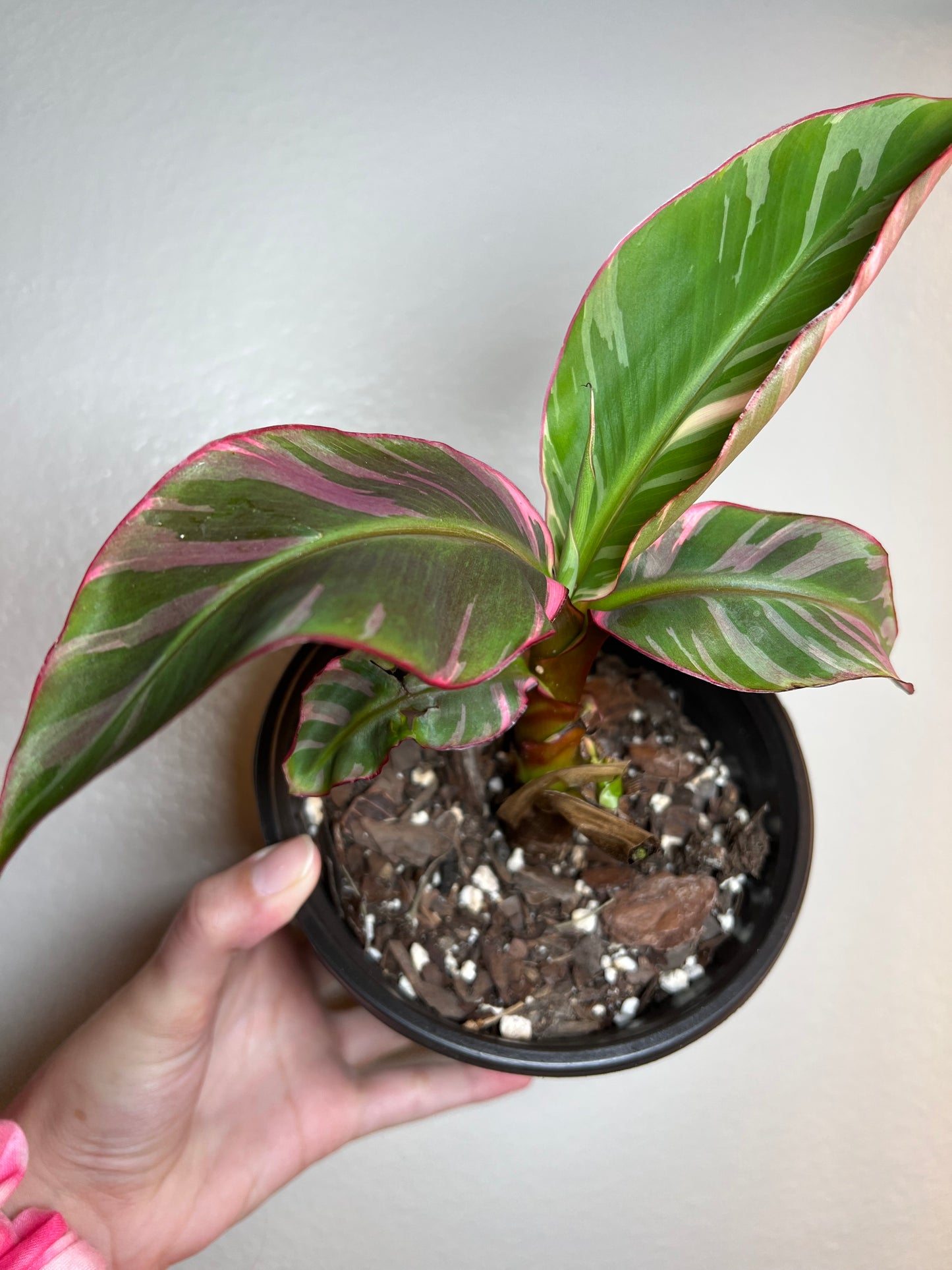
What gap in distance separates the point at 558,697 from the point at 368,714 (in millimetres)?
102

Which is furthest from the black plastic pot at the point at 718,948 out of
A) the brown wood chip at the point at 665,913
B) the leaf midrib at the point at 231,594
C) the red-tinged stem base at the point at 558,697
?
the leaf midrib at the point at 231,594

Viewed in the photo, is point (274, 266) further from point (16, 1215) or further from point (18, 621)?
point (16, 1215)

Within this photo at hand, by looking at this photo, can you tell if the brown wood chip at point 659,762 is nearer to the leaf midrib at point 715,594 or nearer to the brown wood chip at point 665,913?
the brown wood chip at point 665,913

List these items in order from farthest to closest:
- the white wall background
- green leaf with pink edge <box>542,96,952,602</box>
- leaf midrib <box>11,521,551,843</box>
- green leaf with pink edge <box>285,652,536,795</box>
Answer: the white wall background
green leaf with pink edge <box>285,652,536,795</box>
green leaf with pink edge <box>542,96,952,602</box>
leaf midrib <box>11,521,551,843</box>

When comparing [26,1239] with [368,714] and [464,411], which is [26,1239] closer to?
[368,714]

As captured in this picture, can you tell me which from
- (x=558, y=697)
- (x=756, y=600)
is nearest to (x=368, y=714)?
(x=558, y=697)

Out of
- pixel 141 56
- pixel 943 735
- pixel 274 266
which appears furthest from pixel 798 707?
pixel 141 56

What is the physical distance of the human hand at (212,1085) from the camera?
54 centimetres

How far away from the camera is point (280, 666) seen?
0.73 meters

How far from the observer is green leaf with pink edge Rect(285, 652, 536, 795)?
47 centimetres

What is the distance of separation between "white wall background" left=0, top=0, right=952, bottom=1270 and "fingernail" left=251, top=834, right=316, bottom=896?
19 centimetres

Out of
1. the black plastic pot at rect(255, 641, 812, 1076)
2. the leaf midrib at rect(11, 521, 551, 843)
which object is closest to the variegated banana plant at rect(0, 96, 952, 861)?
the leaf midrib at rect(11, 521, 551, 843)

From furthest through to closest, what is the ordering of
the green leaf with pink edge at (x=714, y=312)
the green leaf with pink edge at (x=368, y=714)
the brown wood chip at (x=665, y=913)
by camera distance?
the brown wood chip at (x=665, y=913), the green leaf with pink edge at (x=368, y=714), the green leaf with pink edge at (x=714, y=312)

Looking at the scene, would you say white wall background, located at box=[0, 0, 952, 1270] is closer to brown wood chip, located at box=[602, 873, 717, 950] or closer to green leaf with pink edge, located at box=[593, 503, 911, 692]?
brown wood chip, located at box=[602, 873, 717, 950]
